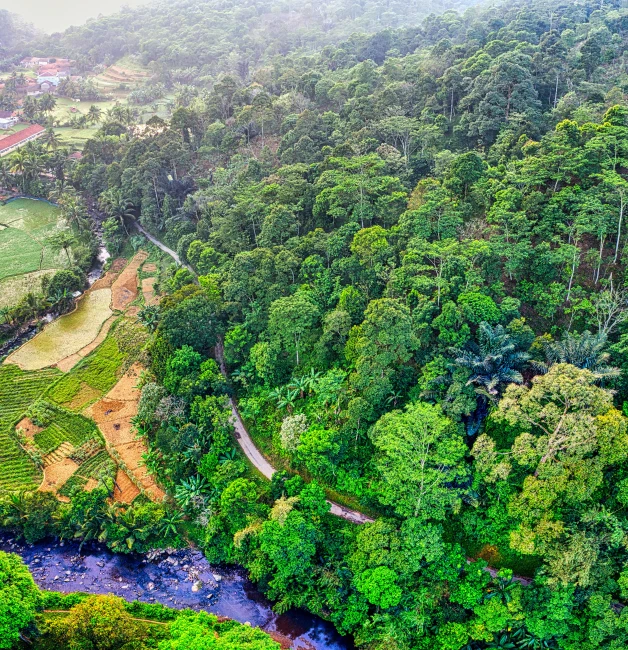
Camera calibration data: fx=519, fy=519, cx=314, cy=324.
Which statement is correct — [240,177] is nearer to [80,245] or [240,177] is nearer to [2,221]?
[80,245]

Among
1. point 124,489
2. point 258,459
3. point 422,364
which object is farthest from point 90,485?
point 422,364

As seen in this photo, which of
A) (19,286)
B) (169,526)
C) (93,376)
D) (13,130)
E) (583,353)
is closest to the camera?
(583,353)

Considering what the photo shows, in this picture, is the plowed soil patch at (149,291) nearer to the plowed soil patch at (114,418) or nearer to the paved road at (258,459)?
the plowed soil patch at (114,418)

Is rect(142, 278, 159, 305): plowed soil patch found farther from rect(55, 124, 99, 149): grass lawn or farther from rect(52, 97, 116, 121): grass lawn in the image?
rect(52, 97, 116, 121): grass lawn

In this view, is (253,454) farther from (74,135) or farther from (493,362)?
(74,135)

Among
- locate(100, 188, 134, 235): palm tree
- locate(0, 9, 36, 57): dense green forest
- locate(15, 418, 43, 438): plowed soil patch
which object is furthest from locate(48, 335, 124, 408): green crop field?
locate(0, 9, 36, 57): dense green forest

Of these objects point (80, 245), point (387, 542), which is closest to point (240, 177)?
point (80, 245)
